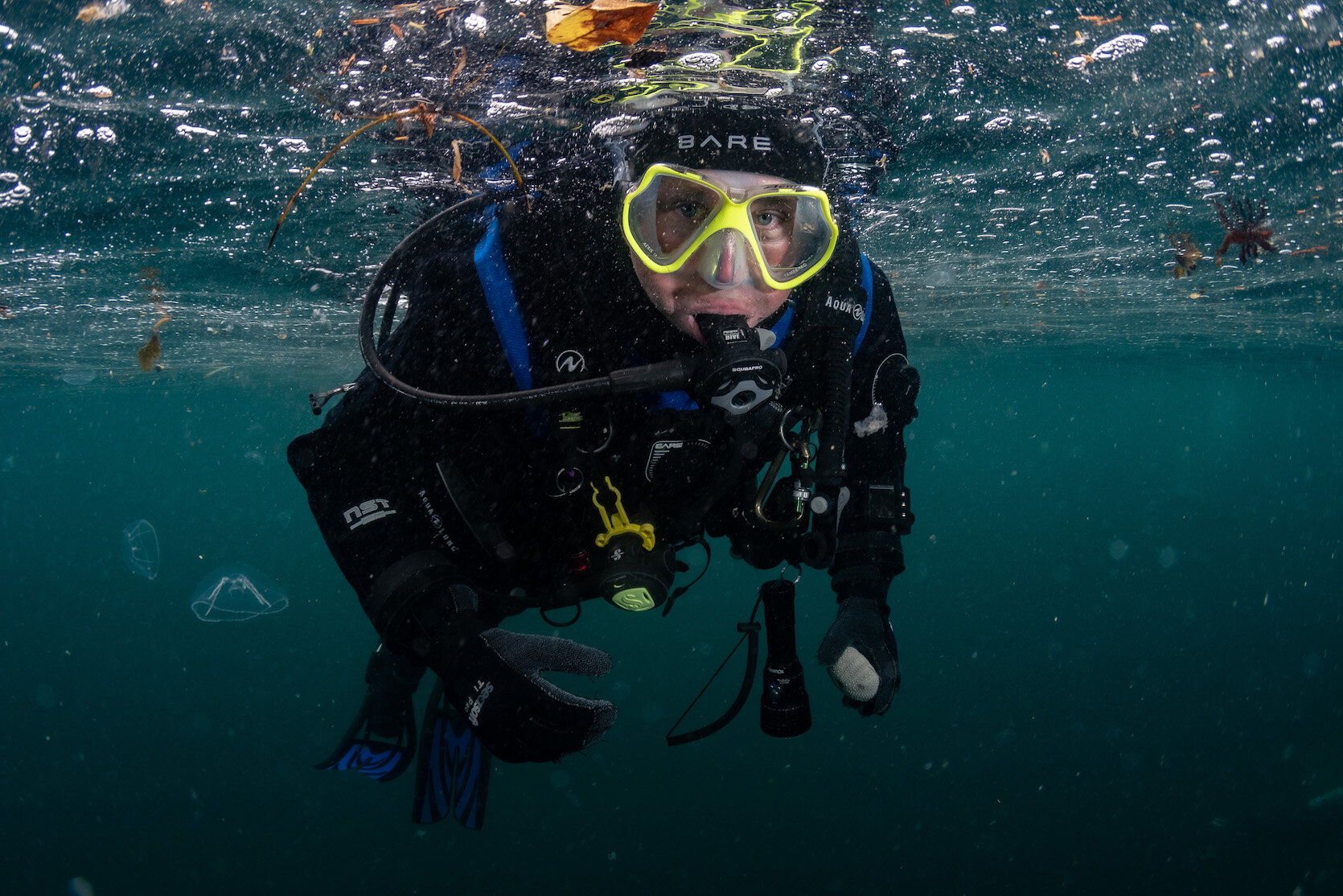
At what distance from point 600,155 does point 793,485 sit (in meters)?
Result: 2.43

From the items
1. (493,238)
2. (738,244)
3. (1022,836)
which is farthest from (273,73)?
(1022,836)

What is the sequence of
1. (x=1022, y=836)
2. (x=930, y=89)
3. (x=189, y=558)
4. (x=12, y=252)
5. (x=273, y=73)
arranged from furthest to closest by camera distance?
(x=189, y=558) → (x=1022, y=836) → (x=12, y=252) → (x=930, y=89) → (x=273, y=73)

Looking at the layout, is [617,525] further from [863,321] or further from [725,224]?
[863,321]

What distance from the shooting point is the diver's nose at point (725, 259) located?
3.06 metres

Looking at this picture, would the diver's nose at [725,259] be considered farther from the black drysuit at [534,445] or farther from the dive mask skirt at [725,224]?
the black drysuit at [534,445]

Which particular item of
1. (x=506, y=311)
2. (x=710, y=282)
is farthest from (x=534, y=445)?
(x=710, y=282)

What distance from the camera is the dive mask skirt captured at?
307 cm

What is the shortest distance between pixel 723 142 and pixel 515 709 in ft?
9.08

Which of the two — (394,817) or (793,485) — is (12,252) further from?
(394,817)

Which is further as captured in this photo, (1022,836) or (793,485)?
(1022,836)

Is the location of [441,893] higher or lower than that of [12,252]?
lower

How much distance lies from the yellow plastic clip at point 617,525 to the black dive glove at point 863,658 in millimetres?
1002

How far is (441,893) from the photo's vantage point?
12047mm

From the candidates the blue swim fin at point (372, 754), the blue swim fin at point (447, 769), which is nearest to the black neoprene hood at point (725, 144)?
the blue swim fin at point (447, 769)
